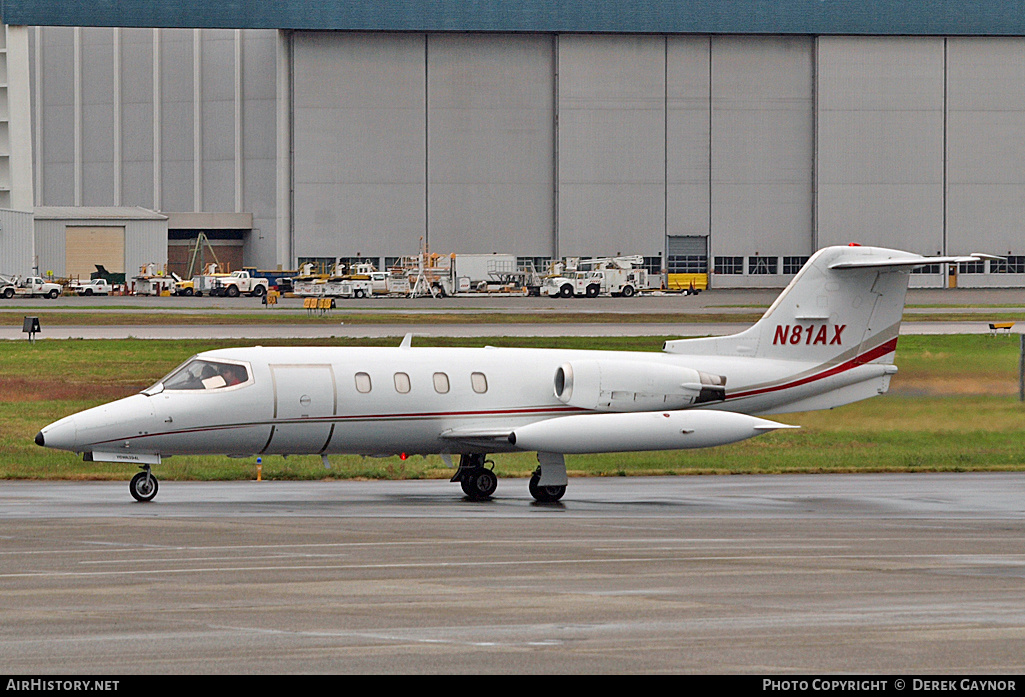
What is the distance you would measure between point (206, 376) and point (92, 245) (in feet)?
307

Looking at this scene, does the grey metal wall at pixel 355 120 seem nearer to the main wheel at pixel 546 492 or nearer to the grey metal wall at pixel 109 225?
the grey metal wall at pixel 109 225

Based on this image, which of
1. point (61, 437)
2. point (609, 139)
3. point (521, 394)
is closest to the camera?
point (61, 437)

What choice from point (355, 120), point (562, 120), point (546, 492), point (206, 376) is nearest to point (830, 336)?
point (546, 492)

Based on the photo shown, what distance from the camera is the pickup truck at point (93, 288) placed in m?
102

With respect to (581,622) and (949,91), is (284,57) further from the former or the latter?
(581,622)

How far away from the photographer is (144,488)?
872 inches

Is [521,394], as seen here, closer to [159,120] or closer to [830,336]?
[830,336]

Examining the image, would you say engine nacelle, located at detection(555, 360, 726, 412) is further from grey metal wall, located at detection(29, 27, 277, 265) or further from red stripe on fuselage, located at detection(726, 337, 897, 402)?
grey metal wall, located at detection(29, 27, 277, 265)

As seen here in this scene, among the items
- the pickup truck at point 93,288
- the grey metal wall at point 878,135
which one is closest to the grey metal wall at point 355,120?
the pickup truck at point 93,288

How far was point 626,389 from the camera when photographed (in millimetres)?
23844

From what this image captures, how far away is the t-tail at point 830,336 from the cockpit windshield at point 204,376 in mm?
7774

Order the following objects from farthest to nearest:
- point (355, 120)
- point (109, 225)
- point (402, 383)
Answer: point (109, 225) < point (355, 120) < point (402, 383)
